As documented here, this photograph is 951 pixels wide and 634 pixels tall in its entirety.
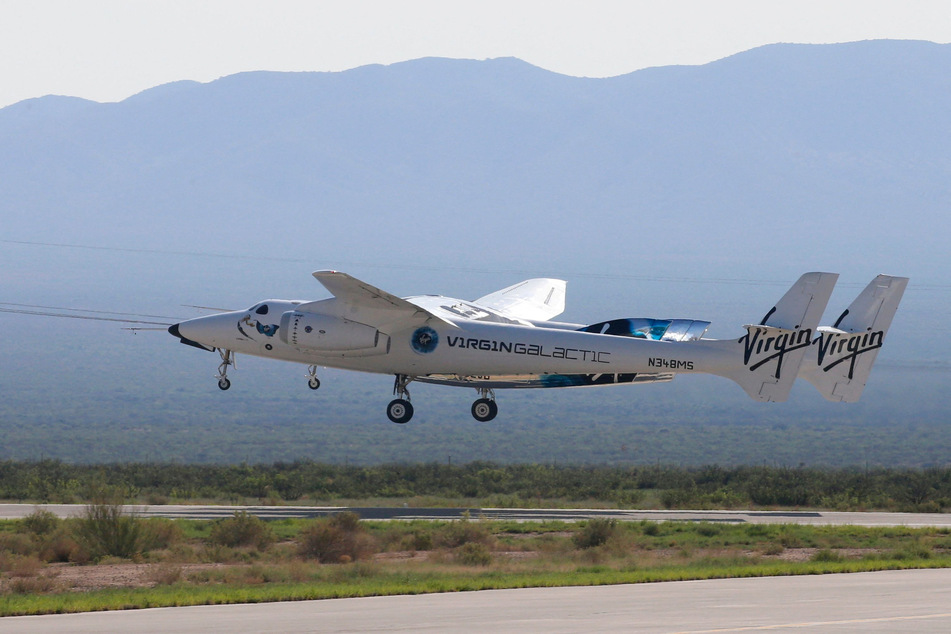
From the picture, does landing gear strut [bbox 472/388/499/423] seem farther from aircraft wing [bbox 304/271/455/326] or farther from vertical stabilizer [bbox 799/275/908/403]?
vertical stabilizer [bbox 799/275/908/403]

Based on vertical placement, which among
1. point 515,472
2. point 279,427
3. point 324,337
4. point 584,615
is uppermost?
point 324,337

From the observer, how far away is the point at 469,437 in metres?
142

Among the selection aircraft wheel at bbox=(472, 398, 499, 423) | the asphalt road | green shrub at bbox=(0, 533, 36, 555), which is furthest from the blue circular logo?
green shrub at bbox=(0, 533, 36, 555)

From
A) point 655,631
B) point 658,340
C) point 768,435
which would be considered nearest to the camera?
point 655,631

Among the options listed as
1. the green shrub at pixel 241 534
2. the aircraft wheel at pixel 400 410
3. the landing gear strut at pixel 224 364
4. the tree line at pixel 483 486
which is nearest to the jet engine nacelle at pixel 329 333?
the aircraft wheel at pixel 400 410

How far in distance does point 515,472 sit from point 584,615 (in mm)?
48940

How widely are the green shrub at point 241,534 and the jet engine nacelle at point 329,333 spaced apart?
6034 mm

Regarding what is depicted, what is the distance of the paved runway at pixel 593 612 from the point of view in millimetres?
19328

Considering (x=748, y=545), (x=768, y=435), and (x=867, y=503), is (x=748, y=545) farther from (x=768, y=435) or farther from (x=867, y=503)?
(x=768, y=435)

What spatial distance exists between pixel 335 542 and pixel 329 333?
7630mm

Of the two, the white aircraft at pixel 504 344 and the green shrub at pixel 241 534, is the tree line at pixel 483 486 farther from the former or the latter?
the green shrub at pixel 241 534

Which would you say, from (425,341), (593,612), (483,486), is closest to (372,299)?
(425,341)

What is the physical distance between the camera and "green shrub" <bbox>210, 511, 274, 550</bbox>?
35.1 metres

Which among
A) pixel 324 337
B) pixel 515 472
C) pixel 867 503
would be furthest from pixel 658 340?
pixel 515 472
